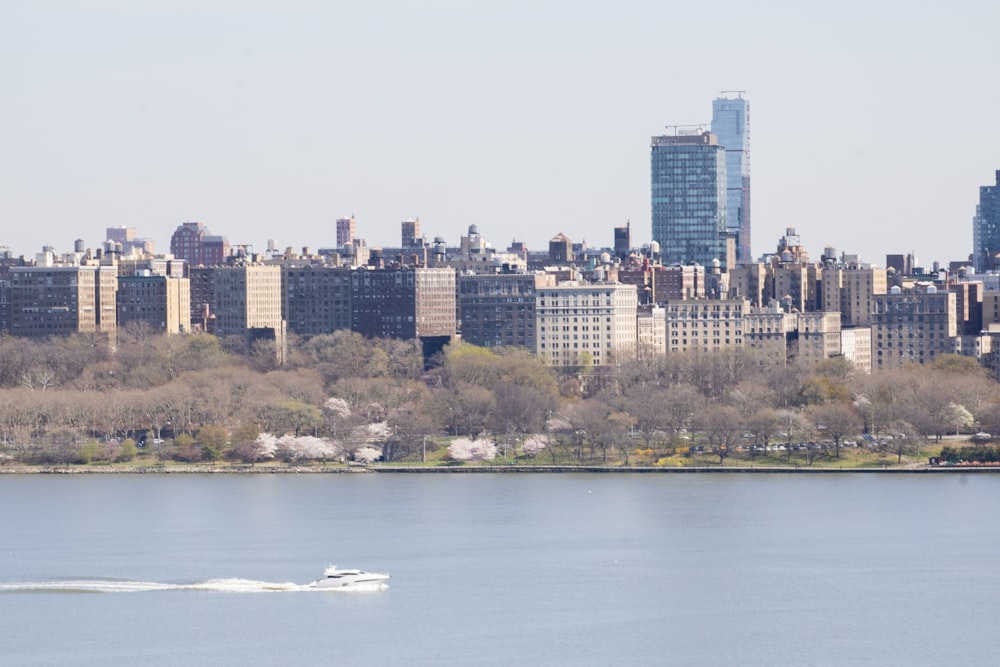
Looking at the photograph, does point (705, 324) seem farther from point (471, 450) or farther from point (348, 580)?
point (348, 580)

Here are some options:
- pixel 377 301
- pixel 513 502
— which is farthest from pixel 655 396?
pixel 377 301

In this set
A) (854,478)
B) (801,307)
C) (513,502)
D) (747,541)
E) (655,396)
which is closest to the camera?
(747,541)

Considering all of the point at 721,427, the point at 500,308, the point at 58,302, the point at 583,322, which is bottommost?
the point at 721,427

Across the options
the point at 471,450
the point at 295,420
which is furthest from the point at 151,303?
the point at 471,450

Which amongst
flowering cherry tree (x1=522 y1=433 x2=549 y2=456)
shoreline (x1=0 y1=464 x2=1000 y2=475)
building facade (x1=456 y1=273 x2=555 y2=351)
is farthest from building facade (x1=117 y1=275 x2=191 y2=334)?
flowering cherry tree (x1=522 y1=433 x2=549 y2=456)

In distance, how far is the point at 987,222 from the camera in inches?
→ 5896

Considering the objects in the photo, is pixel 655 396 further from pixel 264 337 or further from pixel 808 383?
pixel 264 337

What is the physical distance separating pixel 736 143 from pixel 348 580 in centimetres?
14003

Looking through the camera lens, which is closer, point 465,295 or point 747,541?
point 747,541

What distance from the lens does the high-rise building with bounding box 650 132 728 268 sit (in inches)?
5689

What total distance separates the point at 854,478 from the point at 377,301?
4321 centimetres

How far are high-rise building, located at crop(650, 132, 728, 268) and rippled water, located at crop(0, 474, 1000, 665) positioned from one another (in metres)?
79.5

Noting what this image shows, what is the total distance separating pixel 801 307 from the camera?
362ft

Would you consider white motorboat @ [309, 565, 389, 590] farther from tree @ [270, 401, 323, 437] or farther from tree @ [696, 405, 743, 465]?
tree @ [270, 401, 323, 437]
